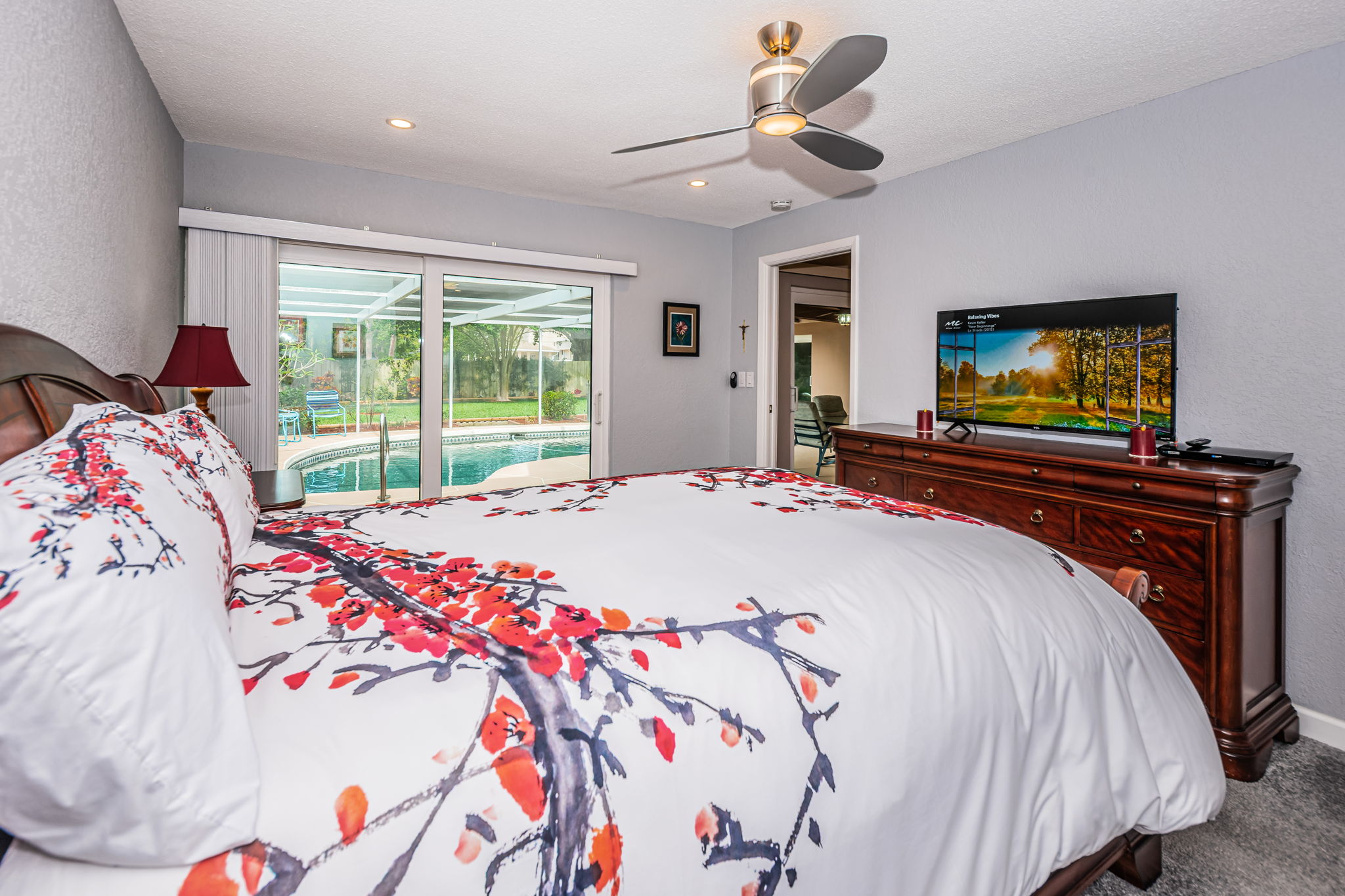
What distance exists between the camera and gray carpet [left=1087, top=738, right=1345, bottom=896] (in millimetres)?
1644

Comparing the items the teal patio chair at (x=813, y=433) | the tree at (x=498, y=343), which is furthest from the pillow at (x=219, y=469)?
the teal patio chair at (x=813, y=433)

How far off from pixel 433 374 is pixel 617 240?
1.63 m

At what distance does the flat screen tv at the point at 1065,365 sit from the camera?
8.94ft

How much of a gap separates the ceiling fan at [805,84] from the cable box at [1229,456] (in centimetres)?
165

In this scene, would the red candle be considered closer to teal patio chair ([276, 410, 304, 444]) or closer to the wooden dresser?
the wooden dresser

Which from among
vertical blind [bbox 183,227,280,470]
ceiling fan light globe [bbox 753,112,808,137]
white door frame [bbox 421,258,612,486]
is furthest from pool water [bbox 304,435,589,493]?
ceiling fan light globe [bbox 753,112,808,137]

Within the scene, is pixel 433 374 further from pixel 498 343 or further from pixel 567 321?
pixel 567 321

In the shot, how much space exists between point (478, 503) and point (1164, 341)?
9.27 feet

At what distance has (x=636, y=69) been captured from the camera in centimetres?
253

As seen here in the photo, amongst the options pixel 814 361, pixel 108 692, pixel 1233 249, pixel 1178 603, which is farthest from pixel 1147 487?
pixel 814 361

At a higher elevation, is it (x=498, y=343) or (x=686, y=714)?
(x=498, y=343)

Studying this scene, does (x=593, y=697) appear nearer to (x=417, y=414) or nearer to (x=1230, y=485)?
(x=1230, y=485)

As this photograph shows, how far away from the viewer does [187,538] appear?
2.82 ft

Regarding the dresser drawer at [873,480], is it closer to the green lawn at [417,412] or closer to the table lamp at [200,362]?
the green lawn at [417,412]
